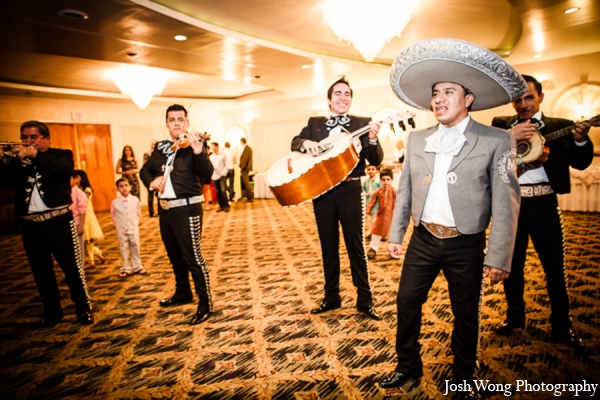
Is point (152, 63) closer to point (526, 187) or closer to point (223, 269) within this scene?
point (223, 269)

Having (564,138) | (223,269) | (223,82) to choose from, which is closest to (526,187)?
(564,138)

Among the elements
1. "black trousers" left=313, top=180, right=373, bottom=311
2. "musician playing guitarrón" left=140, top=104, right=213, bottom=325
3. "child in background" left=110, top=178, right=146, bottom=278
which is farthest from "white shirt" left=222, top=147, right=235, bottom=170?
"black trousers" left=313, top=180, right=373, bottom=311

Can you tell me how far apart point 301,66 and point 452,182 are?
760 cm

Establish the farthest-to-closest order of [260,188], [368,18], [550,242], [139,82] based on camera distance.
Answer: [260,188] → [139,82] → [368,18] → [550,242]

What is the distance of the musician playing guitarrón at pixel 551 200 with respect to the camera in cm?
247

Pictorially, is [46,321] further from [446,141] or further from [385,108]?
[385,108]

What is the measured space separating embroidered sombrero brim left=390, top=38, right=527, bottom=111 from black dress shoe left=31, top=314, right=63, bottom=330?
3866mm

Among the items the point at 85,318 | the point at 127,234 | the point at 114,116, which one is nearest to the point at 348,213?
the point at 85,318

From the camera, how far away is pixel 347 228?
3057 millimetres

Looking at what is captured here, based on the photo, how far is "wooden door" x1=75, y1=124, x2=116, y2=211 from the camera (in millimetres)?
12086

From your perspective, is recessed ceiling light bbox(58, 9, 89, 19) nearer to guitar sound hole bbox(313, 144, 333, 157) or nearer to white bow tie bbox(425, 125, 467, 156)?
guitar sound hole bbox(313, 144, 333, 157)

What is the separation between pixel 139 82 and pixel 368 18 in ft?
19.1

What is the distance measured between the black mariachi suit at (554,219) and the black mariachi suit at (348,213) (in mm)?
1232

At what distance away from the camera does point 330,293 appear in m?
3.33
